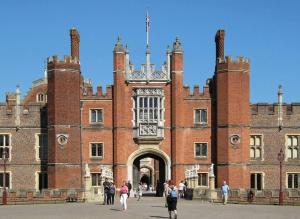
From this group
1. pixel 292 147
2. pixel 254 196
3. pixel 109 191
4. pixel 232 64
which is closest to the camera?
pixel 109 191

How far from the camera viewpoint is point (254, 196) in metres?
40.0

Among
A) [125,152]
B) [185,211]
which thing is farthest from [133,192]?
[185,211]

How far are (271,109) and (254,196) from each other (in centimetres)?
1294

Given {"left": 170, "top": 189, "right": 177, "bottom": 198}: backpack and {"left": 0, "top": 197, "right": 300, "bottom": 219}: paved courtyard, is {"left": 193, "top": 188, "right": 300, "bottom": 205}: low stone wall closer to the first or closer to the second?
{"left": 0, "top": 197, "right": 300, "bottom": 219}: paved courtyard

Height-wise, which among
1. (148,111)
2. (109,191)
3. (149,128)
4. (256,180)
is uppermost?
(148,111)

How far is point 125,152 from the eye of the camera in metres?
50.1

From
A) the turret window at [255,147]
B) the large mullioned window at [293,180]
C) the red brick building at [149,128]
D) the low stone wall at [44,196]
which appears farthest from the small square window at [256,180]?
the low stone wall at [44,196]

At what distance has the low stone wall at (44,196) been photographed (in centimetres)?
4056

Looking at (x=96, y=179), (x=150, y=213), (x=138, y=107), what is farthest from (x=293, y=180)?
(x=150, y=213)

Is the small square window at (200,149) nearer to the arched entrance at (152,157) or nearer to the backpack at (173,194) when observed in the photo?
the arched entrance at (152,157)

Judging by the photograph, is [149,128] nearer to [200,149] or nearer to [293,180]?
[200,149]

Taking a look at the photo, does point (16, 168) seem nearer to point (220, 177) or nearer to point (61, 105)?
point (61, 105)

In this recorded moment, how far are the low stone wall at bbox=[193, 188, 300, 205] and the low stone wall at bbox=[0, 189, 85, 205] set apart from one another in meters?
7.71

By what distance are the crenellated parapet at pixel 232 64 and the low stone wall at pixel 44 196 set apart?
1473 centimetres
